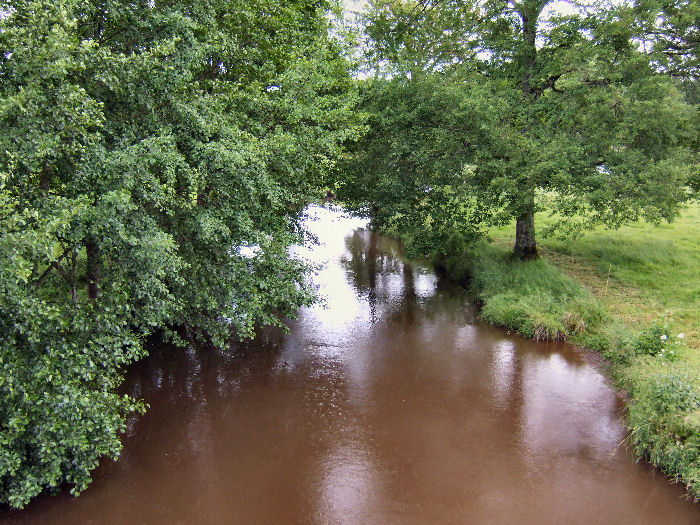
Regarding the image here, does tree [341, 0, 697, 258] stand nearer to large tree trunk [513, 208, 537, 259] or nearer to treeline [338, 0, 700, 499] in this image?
treeline [338, 0, 700, 499]

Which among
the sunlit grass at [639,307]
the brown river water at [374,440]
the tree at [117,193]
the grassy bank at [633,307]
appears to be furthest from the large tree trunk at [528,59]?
the tree at [117,193]

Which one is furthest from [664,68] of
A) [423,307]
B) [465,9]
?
[423,307]

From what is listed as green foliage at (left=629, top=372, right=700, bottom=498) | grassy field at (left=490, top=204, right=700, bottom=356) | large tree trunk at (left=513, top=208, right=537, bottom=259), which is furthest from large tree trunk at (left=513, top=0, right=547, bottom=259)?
green foliage at (left=629, top=372, right=700, bottom=498)

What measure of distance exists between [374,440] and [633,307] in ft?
30.7

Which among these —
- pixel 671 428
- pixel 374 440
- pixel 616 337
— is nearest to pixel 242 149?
pixel 374 440

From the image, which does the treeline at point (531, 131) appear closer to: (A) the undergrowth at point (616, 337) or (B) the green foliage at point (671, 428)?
(A) the undergrowth at point (616, 337)

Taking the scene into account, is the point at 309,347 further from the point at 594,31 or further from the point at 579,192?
the point at 594,31

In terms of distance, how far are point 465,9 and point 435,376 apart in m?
12.5

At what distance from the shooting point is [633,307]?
48.3 ft

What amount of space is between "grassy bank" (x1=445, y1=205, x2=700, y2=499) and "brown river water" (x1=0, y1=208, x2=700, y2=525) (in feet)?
1.80

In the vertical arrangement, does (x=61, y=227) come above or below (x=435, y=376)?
above

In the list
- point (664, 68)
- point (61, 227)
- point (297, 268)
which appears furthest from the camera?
point (664, 68)

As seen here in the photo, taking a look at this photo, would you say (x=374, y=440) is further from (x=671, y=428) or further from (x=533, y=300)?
Answer: (x=533, y=300)

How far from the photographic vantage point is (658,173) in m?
13.9
